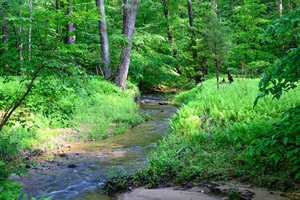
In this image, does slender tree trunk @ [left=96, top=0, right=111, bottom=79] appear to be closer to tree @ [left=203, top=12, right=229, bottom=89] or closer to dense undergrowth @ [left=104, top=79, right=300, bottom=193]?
tree @ [left=203, top=12, right=229, bottom=89]

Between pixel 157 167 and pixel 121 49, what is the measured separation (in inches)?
451

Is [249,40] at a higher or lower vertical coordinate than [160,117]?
higher

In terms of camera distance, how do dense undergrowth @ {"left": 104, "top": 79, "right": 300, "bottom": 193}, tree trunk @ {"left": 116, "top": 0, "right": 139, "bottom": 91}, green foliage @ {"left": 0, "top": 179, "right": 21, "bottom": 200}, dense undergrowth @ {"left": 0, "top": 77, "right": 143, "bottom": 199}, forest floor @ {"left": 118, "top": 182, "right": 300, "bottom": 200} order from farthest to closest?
tree trunk @ {"left": 116, "top": 0, "right": 139, "bottom": 91} < dense undergrowth @ {"left": 0, "top": 77, "right": 143, "bottom": 199} < dense undergrowth @ {"left": 104, "top": 79, "right": 300, "bottom": 193} < forest floor @ {"left": 118, "top": 182, "right": 300, "bottom": 200} < green foliage @ {"left": 0, "top": 179, "right": 21, "bottom": 200}

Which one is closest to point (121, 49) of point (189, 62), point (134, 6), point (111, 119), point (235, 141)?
point (134, 6)

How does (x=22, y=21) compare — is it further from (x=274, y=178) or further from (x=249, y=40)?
(x=249, y=40)

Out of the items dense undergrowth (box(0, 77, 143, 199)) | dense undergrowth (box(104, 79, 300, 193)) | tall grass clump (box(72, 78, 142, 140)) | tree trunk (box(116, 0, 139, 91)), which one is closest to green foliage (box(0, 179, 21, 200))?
dense undergrowth (box(0, 77, 143, 199))

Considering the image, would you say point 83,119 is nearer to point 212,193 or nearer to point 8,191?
point 212,193

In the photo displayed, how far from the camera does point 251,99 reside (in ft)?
28.1

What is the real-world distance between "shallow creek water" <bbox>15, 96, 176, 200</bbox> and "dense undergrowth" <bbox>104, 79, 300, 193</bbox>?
1.98 ft

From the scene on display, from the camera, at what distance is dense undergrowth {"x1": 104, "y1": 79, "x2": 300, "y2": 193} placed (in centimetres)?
412

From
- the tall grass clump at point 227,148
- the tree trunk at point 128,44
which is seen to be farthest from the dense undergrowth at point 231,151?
the tree trunk at point 128,44

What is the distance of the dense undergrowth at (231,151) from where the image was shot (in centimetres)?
412

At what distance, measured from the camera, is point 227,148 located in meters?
5.81

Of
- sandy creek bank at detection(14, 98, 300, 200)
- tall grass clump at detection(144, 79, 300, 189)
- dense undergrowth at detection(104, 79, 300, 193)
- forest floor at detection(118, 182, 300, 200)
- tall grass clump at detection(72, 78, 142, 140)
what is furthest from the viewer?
tall grass clump at detection(72, 78, 142, 140)
